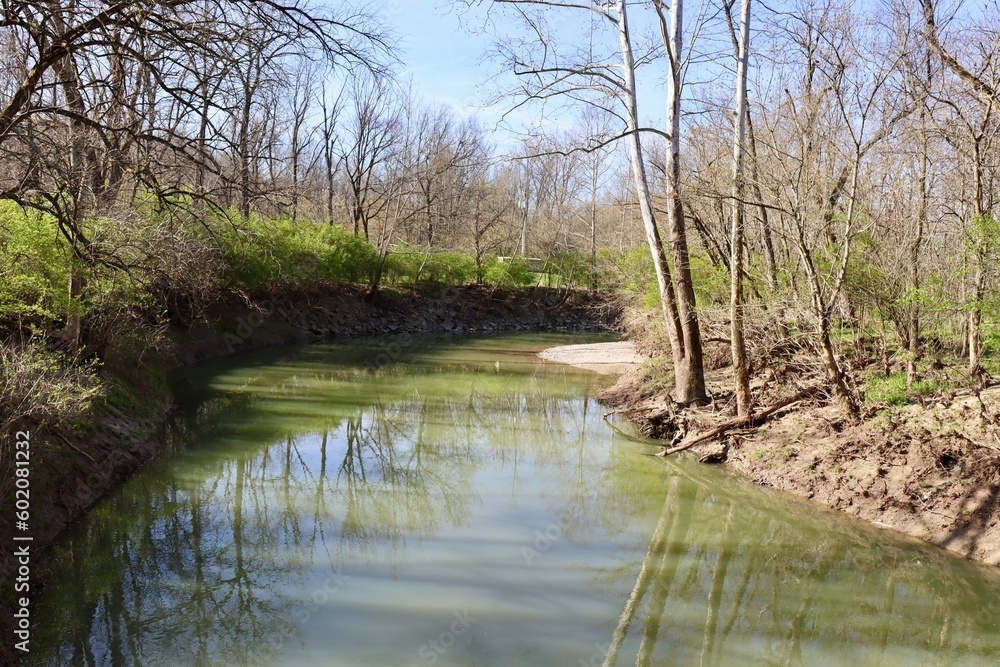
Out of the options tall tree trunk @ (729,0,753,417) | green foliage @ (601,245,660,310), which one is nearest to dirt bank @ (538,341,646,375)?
green foliage @ (601,245,660,310)

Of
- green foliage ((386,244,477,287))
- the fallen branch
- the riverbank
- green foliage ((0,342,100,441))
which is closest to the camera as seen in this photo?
green foliage ((0,342,100,441))

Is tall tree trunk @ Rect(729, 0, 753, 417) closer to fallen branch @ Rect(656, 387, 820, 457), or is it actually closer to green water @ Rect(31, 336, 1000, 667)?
fallen branch @ Rect(656, 387, 820, 457)

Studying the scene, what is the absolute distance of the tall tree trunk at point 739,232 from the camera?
10.5m

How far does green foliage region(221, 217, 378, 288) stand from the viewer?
23.5 meters

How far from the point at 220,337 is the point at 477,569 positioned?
17.7m

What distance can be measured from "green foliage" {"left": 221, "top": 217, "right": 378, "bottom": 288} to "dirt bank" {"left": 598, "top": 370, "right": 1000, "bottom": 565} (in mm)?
15694

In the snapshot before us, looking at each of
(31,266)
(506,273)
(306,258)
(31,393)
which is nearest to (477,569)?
(31,393)

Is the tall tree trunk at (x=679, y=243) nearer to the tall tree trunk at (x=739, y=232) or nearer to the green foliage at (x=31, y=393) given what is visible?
the tall tree trunk at (x=739, y=232)

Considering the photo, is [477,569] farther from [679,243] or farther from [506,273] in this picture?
[506,273]

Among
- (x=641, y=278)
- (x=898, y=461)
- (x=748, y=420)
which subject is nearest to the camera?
(x=898, y=461)

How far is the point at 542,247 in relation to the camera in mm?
40750

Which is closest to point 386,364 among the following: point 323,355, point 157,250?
point 323,355

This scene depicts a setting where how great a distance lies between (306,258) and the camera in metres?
27.4

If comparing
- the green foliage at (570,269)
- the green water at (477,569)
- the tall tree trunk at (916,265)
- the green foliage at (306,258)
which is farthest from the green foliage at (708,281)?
the green foliage at (570,269)
